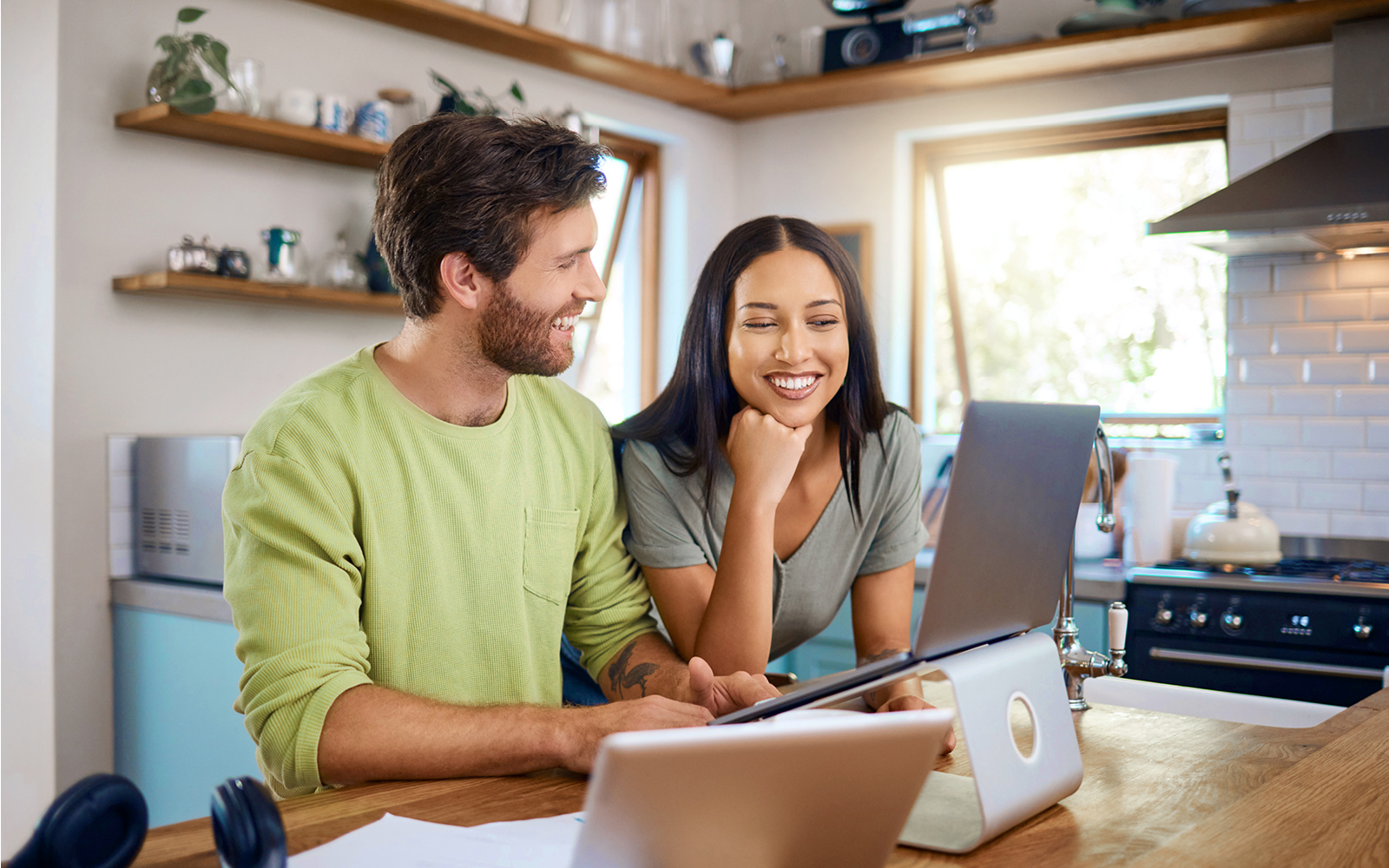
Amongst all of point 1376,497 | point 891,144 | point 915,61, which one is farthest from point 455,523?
point 891,144

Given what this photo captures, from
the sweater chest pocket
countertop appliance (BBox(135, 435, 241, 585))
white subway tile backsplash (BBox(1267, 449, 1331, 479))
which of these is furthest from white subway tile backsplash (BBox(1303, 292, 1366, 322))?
countertop appliance (BBox(135, 435, 241, 585))

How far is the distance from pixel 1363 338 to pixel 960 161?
1579mm

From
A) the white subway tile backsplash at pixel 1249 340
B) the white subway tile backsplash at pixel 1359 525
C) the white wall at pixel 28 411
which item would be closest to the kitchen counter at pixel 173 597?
the white wall at pixel 28 411

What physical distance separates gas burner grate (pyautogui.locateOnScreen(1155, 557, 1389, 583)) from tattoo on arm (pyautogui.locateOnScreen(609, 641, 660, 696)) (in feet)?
6.82

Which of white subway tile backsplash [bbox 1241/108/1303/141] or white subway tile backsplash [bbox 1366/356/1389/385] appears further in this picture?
white subway tile backsplash [bbox 1241/108/1303/141]

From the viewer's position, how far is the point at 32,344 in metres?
2.82

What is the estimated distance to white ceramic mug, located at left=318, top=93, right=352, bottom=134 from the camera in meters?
3.16

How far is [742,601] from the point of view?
5.48 feet

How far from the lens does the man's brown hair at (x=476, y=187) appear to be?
1.55 m

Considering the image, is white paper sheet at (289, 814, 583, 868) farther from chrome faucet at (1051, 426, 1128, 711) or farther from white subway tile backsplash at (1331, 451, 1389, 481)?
white subway tile backsplash at (1331, 451, 1389, 481)

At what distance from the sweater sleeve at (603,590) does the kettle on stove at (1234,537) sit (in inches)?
82.6

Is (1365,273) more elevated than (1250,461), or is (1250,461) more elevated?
(1365,273)

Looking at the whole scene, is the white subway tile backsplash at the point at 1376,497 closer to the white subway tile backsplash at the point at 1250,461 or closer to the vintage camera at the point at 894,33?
the white subway tile backsplash at the point at 1250,461

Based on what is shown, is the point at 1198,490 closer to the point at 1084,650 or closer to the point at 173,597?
the point at 1084,650
